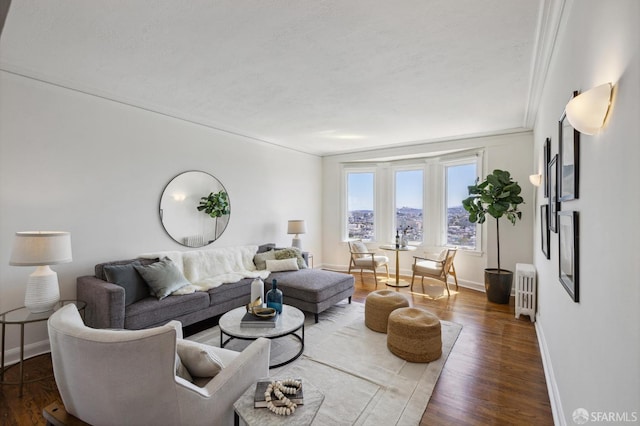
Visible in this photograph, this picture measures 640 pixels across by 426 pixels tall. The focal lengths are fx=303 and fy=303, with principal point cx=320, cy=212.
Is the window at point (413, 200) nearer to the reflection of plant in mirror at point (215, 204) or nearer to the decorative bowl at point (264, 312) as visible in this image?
the reflection of plant in mirror at point (215, 204)

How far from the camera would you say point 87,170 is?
3301mm

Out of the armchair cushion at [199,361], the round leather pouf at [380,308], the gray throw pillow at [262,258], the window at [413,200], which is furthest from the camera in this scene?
the window at [413,200]

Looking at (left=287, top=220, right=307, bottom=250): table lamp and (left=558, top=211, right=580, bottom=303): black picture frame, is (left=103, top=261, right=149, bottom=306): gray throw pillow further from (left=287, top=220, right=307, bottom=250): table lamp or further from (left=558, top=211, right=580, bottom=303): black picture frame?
(left=558, top=211, right=580, bottom=303): black picture frame

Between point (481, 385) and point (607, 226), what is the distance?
1877 mm

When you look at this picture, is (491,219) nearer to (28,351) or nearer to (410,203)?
(410,203)

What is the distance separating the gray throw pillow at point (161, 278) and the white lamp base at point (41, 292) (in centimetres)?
74

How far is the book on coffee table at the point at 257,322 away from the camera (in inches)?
108

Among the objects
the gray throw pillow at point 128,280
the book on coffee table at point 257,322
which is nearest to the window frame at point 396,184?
the book on coffee table at point 257,322

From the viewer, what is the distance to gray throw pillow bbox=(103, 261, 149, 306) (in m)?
3.05

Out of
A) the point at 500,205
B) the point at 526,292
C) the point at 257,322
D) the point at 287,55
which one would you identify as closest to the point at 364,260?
the point at 500,205

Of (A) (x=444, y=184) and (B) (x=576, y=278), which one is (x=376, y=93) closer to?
(B) (x=576, y=278)

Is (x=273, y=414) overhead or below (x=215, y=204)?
below

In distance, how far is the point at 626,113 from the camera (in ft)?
3.25

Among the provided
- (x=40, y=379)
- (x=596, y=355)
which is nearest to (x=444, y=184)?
(x=596, y=355)
